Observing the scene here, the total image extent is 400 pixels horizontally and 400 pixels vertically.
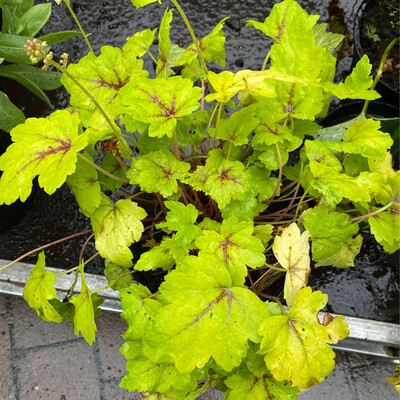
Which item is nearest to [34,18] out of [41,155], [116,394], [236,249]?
[41,155]

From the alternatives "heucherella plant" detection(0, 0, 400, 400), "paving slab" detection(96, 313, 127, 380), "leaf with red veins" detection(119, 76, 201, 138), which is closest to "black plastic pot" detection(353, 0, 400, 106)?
"heucherella plant" detection(0, 0, 400, 400)

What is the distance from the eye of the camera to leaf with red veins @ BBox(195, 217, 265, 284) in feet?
2.92

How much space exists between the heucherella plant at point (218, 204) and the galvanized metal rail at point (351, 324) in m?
0.39

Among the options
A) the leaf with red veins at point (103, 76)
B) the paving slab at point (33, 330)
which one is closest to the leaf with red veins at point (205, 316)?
the leaf with red veins at point (103, 76)

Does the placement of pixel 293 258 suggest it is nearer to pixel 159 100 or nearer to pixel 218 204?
pixel 218 204

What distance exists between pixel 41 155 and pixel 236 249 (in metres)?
0.45

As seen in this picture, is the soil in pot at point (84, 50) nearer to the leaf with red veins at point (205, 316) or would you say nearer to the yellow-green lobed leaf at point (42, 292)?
the yellow-green lobed leaf at point (42, 292)

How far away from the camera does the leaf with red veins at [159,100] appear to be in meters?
0.92

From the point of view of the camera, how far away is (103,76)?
1028mm

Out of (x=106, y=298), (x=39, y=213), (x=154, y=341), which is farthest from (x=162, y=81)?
(x=39, y=213)

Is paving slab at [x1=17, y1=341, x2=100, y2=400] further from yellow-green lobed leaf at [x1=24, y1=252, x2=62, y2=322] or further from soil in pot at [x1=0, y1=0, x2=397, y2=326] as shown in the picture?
yellow-green lobed leaf at [x1=24, y1=252, x2=62, y2=322]

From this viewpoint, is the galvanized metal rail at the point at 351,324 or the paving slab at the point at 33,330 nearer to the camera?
the galvanized metal rail at the point at 351,324

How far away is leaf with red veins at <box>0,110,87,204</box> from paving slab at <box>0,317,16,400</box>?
1063mm

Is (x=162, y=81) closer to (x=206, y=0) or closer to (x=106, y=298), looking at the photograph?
(x=106, y=298)
